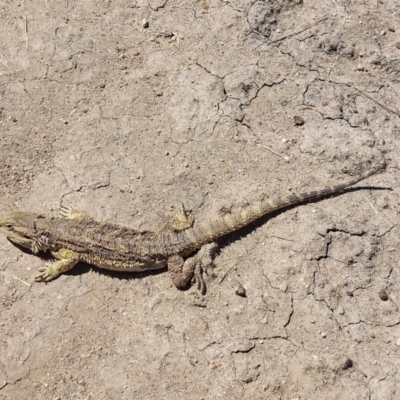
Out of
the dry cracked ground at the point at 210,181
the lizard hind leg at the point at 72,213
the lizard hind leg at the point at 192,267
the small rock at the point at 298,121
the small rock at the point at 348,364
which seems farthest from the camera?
the small rock at the point at 298,121

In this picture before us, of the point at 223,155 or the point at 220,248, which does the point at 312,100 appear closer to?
the point at 223,155

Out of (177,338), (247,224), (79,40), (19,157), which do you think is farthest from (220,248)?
(79,40)

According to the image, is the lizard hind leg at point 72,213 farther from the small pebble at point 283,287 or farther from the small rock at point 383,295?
the small rock at point 383,295

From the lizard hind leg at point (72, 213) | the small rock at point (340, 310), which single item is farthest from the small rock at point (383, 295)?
the lizard hind leg at point (72, 213)

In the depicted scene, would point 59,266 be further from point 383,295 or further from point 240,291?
point 383,295

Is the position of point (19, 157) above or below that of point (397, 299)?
above

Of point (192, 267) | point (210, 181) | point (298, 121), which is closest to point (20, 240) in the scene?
point (192, 267)

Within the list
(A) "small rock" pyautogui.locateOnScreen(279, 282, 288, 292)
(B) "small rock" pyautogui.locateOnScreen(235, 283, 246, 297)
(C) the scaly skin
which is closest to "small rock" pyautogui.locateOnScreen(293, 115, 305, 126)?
(C) the scaly skin
